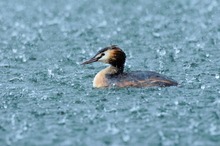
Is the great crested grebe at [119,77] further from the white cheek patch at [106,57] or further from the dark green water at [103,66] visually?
the dark green water at [103,66]

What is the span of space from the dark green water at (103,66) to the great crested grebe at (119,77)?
0.20 meters

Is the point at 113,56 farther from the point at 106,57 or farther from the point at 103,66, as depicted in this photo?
the point at 103,66

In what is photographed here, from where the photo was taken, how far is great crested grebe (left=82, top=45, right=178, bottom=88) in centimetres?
1628

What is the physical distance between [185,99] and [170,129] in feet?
6.35

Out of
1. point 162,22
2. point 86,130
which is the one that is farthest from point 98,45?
point 86,130

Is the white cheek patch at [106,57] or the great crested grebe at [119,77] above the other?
the white cheek patch at [106,57]

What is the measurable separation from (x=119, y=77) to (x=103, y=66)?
121 inches

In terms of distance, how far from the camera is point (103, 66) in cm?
1972

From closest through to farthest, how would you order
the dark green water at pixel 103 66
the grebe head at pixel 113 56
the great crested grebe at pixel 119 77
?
the dark green water at pixel 103 66
the great crested grebe at pixel 119 77
the grebe head at pixel 113 56

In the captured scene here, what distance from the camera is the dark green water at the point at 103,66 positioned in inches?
535

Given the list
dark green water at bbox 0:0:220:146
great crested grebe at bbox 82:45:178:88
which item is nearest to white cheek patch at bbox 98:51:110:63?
great crested grebe at bbox 82:45:178:88

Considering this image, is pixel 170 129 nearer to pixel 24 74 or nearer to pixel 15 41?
pixel 24 74

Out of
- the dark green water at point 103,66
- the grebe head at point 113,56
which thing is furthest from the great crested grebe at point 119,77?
the dark green water at point 103,66

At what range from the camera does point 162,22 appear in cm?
2472
